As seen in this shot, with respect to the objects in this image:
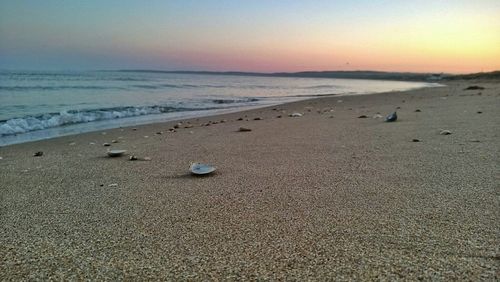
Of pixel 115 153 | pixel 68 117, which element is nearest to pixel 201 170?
pixel 115 153

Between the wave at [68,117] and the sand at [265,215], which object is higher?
the sand at [265,215]

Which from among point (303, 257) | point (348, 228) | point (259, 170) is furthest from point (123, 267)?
point (259, 170)

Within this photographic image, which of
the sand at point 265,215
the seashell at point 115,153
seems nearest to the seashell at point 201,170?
the sand at point 265,215

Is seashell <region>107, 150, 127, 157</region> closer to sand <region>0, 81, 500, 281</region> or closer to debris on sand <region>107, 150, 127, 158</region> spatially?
debris on sand <region>107, 150, 127, 158</region>

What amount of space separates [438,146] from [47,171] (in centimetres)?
467

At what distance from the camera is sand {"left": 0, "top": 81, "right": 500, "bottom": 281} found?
1750mm

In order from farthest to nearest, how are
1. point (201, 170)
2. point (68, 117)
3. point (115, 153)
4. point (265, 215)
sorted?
1. point (68, 117)
2. point (115, 153)
3. point (201, 170)
4. point (265, 215)

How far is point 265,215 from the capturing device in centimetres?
242

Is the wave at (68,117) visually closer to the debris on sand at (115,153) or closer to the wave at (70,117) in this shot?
the wave at (70,117)

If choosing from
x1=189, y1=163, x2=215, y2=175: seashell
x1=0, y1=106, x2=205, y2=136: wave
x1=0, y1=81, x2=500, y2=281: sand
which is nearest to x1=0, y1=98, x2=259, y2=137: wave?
x1=0, y1=106, x2=205, y2=136: wave

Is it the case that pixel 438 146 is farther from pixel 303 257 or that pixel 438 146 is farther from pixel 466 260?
pixel 303 257

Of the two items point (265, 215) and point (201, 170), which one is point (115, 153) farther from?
point (265, 215)

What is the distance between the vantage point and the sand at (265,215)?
1.75m

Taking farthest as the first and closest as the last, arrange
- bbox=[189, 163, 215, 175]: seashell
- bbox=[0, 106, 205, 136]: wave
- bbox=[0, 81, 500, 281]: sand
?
bbox=[0, 106, 205, 136]: wave < bbox=[189, 163, 215, 175]: seashell < bbox=[0, 81, 500, 281]: sand
